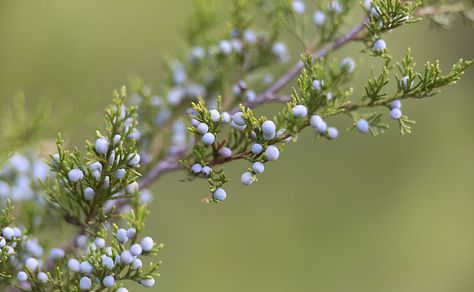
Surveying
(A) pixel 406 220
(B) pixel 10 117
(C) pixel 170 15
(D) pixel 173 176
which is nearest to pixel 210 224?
(D) pixel 173 176

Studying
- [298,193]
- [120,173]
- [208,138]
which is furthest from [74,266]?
[298,193]

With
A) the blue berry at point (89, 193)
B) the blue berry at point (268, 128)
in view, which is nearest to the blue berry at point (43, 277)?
the blue berry at point (89, 193)

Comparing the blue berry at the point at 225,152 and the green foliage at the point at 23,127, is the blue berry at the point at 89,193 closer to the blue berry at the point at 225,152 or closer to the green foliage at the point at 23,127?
the blue berry at the point at 225,152

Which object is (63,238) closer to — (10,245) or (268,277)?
(10,245)

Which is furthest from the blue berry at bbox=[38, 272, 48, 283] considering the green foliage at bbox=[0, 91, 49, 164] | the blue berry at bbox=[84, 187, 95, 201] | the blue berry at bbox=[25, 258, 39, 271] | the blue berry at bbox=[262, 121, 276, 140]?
the green foliage at bbox=[0, 91, 49, 164]

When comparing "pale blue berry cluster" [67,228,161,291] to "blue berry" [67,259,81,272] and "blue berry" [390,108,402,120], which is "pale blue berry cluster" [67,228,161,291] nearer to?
"blue berry" [67,259,81,272]

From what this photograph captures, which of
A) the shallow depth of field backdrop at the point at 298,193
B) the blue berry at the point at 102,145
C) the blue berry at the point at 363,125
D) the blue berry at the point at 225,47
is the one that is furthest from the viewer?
the shallow depth of field backdrop at the point at 298,193
